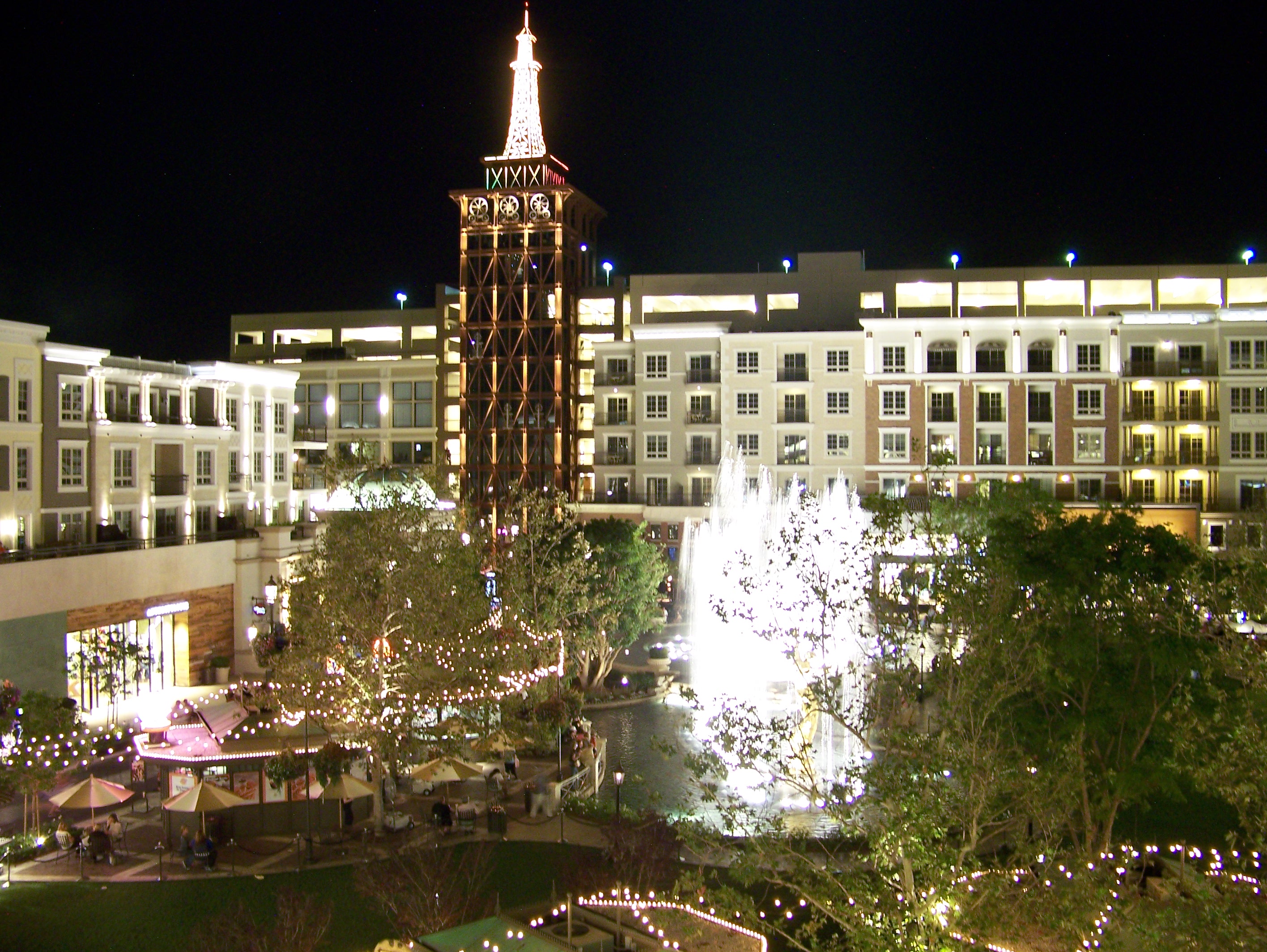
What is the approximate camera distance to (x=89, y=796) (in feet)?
66.2

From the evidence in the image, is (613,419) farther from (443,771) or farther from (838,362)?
(443,771)

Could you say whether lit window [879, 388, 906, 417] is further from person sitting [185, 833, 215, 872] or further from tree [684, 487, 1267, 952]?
person sitting [185, 833, 215, 872]

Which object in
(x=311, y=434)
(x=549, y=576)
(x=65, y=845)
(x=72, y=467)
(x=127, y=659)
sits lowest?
(x=65, y=845)

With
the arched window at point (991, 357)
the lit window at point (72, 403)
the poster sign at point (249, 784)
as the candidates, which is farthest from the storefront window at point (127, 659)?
the arched window at point (991, 357)

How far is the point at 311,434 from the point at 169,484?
1001 inches

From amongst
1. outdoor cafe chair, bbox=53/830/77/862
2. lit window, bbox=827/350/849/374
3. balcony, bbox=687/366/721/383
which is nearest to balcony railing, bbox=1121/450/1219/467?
lit window, bbox=827/350/849/374

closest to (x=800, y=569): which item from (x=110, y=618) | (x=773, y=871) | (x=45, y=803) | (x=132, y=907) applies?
(x=773, y=871)

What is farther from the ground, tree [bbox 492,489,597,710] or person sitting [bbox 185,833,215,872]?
tree [bbox 492,489,597,710]

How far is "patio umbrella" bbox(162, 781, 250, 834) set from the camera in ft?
63.9

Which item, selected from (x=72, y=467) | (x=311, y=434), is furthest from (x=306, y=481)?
(x=72, y=467)

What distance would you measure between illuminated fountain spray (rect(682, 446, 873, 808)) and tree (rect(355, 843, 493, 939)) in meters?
4.44

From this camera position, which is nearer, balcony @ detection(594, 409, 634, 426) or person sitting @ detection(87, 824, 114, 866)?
person sitting @ detection(87, 824, 114, 866)

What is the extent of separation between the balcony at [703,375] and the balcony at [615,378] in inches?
119

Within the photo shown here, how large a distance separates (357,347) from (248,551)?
1197 inches
